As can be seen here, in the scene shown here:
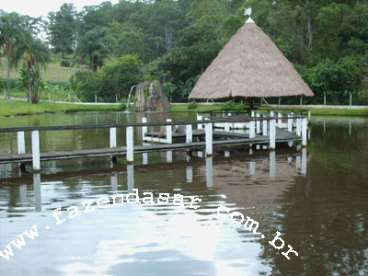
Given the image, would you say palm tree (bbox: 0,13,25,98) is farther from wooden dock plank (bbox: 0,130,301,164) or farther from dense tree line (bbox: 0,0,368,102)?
wooden dock plank (bbox: 0,130,301,164)

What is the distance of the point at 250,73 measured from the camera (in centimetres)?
2128

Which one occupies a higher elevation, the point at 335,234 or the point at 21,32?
the point at 21,32

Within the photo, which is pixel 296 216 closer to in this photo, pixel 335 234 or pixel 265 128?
pixel 335 234

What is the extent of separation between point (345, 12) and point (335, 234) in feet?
141

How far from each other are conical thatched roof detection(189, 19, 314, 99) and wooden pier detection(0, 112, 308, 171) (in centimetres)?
106

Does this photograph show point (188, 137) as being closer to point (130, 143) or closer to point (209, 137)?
point (209, 137)

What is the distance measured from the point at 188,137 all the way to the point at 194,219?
9.31 metres

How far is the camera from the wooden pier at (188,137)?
49.1 feet

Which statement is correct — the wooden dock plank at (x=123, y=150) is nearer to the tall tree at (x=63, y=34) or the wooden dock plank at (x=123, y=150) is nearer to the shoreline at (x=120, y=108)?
the shoreline at (x=120, y=108)

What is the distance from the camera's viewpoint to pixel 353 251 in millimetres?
7750

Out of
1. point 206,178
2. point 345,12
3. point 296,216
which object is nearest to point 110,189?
point 206,178

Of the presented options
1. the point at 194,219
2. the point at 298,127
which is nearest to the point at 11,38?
the point at 298,127

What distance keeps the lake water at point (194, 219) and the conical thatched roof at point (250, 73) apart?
4.47 m

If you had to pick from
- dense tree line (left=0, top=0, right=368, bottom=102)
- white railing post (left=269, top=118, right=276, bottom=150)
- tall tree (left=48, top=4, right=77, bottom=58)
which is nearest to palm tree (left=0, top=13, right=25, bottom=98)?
dense tree line (left=0, top=0, right=368, bottom=102)
